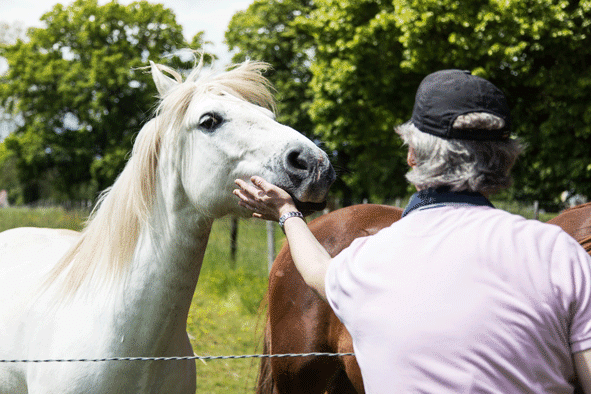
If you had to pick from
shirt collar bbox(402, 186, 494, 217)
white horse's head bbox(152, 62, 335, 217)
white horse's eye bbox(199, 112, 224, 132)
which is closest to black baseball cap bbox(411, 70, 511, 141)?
shirt collar bbox(402, 186, 494, 217)

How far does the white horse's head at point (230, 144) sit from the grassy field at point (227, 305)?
1771 millimetres

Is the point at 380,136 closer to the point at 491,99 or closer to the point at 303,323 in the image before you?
the point at 303,323

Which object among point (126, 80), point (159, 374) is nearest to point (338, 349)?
point (159, 374)

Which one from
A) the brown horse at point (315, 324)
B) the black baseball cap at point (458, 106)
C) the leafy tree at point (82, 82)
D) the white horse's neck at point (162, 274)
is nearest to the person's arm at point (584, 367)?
the black baseball cap at point (458, 106)

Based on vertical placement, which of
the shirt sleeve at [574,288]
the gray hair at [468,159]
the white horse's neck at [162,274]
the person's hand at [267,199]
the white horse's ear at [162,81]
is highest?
the white horse's ear at [162,81]

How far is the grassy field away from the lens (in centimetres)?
527

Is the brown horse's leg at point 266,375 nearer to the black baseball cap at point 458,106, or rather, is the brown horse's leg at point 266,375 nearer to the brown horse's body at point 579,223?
the brown horse's body at point 579,223

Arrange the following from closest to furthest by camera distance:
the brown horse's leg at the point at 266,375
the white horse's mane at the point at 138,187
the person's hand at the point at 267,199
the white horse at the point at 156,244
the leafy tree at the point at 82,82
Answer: the person's hand at the point at 267,199
the white horse at the point at 156,244
the white horse's mane at the point at 138,187
the brown horse's leg at the point at 266,375
the leafy tree at the point at 82,82

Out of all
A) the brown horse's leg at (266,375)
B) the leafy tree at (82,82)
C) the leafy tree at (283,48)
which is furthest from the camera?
the leafy tree at (82,82)

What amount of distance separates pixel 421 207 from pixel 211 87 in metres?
1.23

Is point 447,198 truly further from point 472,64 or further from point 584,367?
point 472,64

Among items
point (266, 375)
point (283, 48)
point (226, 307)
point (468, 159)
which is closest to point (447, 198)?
point (468, 159)

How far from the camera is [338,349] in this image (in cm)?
284

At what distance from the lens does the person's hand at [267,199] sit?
150 cm
